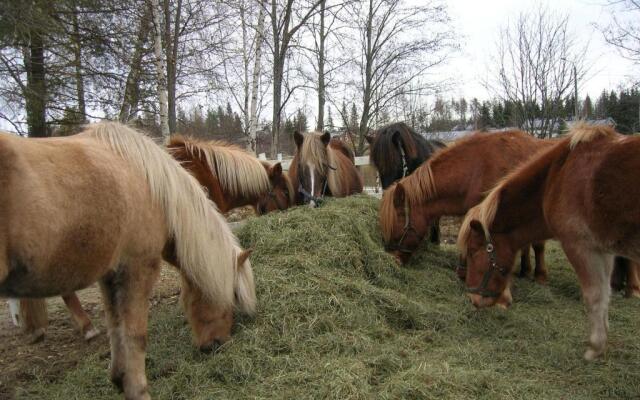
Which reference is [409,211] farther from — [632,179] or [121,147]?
[121,147]

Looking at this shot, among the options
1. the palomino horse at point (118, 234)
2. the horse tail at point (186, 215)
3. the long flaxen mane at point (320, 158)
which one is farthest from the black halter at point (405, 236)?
the horse tail at point (186, 215)

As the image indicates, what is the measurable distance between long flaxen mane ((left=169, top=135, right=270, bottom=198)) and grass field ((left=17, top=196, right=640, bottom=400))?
966 mm

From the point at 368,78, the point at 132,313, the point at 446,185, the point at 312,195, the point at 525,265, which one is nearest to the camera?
the point at 132,313

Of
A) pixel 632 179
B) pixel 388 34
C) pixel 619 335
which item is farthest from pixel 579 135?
pixel 388 34

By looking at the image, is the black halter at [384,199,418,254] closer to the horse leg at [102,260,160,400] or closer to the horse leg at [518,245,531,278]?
the horse leg at [518,245,531,278]

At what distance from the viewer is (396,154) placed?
587 centimetres

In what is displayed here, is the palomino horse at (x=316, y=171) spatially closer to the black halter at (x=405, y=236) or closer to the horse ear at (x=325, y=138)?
the horse ear at (x=325, y=138)

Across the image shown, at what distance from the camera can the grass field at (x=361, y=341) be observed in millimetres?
2637

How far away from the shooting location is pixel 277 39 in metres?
13.2

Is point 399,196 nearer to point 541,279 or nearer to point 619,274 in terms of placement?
point 541,279

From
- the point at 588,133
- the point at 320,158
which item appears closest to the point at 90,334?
the point at 320,158

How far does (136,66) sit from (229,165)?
4871 mm

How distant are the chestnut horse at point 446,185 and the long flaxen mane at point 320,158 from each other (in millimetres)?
1322

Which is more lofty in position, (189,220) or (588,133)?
(588,133)
